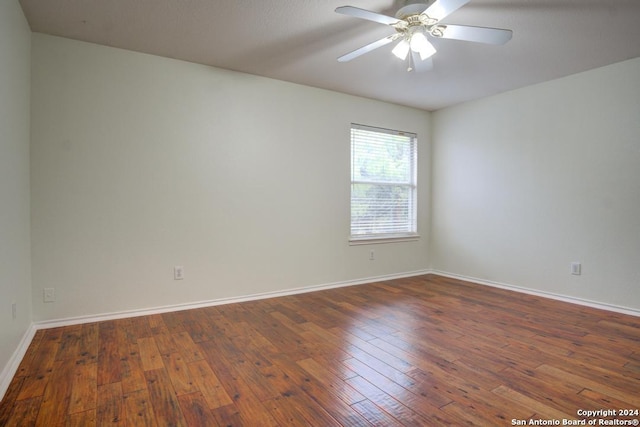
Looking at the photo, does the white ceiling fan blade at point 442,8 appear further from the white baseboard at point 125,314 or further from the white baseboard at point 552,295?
the white baseboard at point 552,295

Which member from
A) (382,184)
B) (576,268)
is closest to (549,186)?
(576,268)

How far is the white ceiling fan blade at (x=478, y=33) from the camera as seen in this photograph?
82.5 inches

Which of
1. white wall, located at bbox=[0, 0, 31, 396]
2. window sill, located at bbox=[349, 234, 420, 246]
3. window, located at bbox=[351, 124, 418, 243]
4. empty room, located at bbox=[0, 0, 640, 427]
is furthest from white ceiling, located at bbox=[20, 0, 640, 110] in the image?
window sill, located at bbox=[349, 234, 420, 246]

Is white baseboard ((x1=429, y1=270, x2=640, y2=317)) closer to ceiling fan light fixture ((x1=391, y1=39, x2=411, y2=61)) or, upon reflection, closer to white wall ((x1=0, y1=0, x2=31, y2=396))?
ceiling fan light fixture ((x1=391, y1=39, x2=411, y2=61))

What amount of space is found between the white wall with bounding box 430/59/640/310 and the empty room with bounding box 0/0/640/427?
0.02 metres

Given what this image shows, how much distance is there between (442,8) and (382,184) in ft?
9.22

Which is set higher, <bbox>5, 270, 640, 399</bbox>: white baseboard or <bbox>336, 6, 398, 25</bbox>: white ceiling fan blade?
<bbox>336, 6, 398, 25</bbox>: white ceiling fan blade

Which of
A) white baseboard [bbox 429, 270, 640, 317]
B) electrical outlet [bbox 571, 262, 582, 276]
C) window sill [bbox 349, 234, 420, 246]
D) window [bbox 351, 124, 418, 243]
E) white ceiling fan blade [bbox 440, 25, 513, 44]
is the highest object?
white ceiling fan blade [bbox 440, 25, 513, 44]

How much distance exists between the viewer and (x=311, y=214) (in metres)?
4.04

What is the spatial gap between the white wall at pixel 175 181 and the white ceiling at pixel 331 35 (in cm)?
27

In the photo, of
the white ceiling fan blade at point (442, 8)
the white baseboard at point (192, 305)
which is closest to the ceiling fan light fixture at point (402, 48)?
the white ceiling fan blade at point (442, 8)

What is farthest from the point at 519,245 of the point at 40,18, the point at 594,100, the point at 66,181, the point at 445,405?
the point at 40,18

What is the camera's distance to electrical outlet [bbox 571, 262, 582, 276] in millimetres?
3541

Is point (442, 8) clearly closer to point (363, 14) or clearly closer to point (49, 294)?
point (363, 14)
